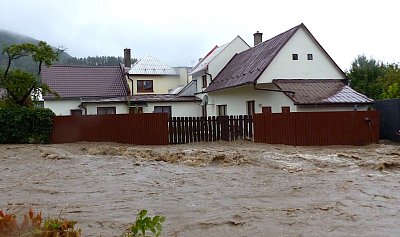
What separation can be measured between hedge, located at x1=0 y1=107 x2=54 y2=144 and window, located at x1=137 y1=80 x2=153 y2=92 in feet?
60.7

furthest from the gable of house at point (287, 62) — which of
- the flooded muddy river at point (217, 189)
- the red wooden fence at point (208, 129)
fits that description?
the flooded muddy river at point (217, 189)

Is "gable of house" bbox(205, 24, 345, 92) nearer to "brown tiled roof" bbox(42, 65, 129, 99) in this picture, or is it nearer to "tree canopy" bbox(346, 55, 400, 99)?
"tree canopy" bbox(346, 55, 400, 99)

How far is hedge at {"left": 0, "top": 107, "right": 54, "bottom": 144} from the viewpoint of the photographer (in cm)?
1844

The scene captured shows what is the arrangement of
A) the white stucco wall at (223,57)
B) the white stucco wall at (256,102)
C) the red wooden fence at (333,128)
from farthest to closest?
the white stucco wall at (223,57) → the white stucco wall at (256,102) → the red wooden fence at (333,128)

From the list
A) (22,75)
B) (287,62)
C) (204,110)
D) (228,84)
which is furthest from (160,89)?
(22,75)

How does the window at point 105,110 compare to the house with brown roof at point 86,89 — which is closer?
the window at point 105,110

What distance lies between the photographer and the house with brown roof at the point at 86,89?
102ft

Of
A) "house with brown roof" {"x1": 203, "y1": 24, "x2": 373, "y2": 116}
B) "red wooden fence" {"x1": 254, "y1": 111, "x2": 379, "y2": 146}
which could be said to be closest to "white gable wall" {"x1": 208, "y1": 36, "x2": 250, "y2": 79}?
"house with brown roof" {"x1": 203, "y1": 24, "x2": 373, "y2": 116}

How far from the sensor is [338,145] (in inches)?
662

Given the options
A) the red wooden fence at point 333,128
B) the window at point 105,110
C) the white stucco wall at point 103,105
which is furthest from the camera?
the window at point 105,110

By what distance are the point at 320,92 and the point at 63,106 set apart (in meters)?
20.1

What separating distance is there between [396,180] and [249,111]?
601 inches

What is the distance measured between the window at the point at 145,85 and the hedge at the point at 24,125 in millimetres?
18491

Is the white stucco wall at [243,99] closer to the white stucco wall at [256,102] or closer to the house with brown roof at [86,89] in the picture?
the white stucco wall at [256,102]
